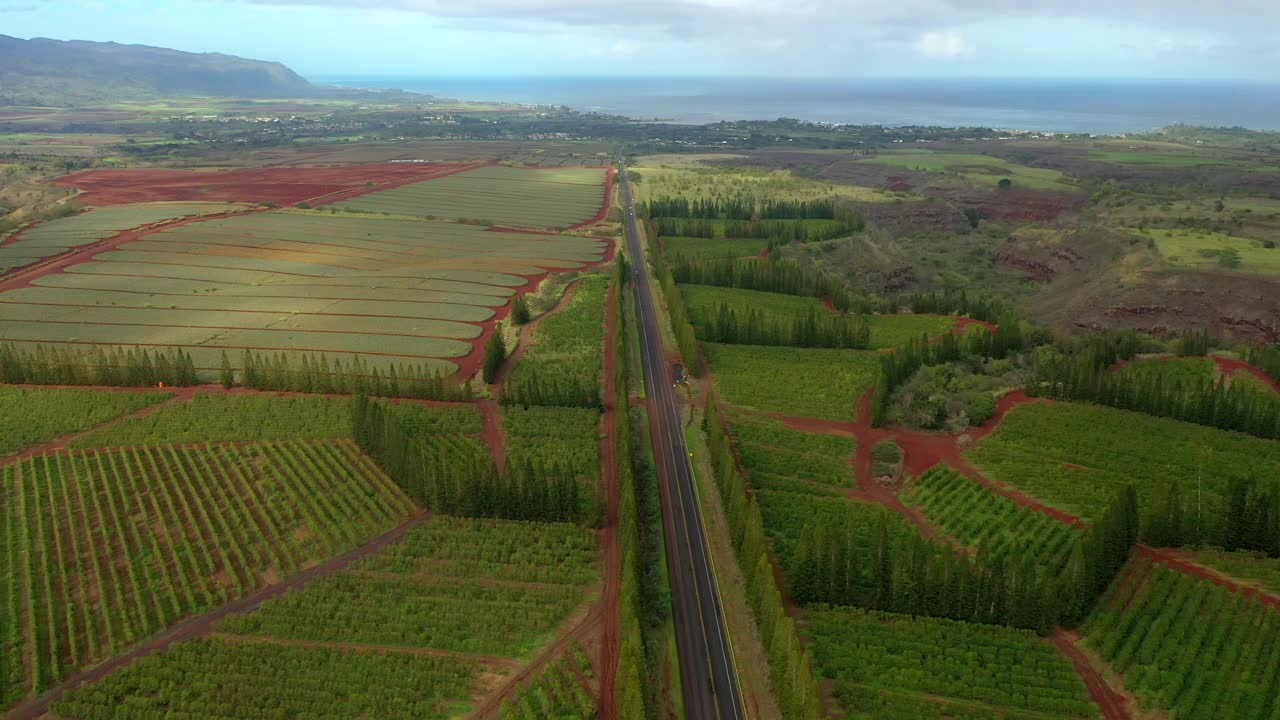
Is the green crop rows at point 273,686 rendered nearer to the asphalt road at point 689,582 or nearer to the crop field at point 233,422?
the asphalt road at point 689,582

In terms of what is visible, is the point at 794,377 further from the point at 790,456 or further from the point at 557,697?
the point at 557,697

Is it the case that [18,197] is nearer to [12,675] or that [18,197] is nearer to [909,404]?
[12,675]

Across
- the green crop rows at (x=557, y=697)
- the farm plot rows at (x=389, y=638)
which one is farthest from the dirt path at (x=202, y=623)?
the green crop rows at (x=557, y=697)

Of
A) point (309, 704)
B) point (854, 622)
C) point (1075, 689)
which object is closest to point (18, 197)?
point (309, 704)

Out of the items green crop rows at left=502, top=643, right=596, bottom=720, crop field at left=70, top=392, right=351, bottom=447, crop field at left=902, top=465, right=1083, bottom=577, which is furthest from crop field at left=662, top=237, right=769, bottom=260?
green crop rows at left=502, top=643, right=596, bottom=720

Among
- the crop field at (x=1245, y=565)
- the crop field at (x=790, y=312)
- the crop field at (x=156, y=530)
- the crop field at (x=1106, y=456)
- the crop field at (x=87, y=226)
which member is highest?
the crop field at (x=87, y=226)

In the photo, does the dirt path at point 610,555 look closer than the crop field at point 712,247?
Yes
